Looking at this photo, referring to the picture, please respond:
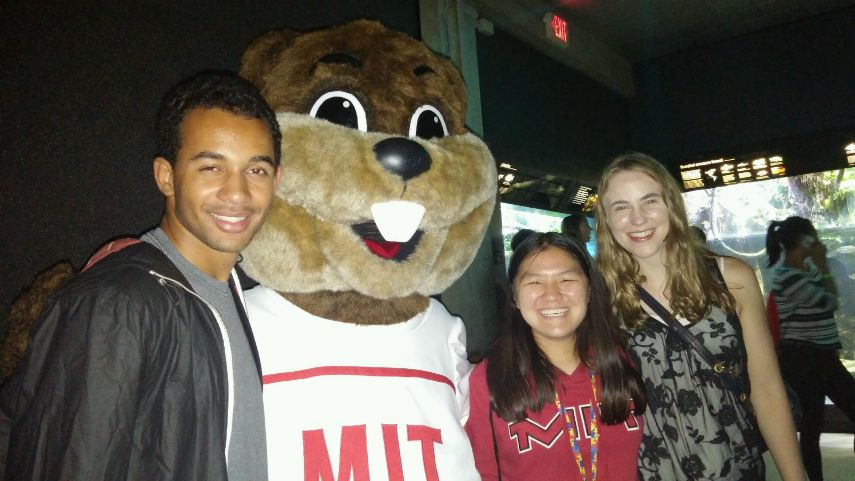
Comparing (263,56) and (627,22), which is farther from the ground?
(627,22)

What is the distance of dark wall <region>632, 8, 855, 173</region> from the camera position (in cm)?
638

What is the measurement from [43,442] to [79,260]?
4.15ft

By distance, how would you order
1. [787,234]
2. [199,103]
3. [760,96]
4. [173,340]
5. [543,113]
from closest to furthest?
[173,340]
[199,103]
[787,234]
[543,113]
[760,96]

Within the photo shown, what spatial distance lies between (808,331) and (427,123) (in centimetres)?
398

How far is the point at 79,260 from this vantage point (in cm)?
199

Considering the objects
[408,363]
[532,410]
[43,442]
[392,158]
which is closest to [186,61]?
[392,158]

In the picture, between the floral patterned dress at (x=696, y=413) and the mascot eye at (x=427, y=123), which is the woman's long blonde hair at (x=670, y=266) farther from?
the mascot eye at (x=427, y=123)

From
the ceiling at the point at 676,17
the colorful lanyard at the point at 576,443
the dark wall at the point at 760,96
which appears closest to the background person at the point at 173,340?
the colorful lanyard at the point at 576,443

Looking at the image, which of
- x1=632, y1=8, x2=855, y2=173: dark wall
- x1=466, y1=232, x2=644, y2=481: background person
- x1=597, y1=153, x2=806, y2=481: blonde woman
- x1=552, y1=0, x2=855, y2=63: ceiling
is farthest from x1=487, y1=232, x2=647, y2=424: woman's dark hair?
x1=632, y1=8, x2=855, y2=173: dark wall

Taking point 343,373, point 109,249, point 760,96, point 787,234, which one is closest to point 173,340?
point 109,249

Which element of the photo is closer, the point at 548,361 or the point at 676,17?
the point at 548,361

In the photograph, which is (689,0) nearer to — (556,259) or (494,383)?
(556,259)

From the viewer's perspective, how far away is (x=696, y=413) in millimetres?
1826

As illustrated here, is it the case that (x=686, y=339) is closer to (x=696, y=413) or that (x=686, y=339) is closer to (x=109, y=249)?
(x=696, y=413)
